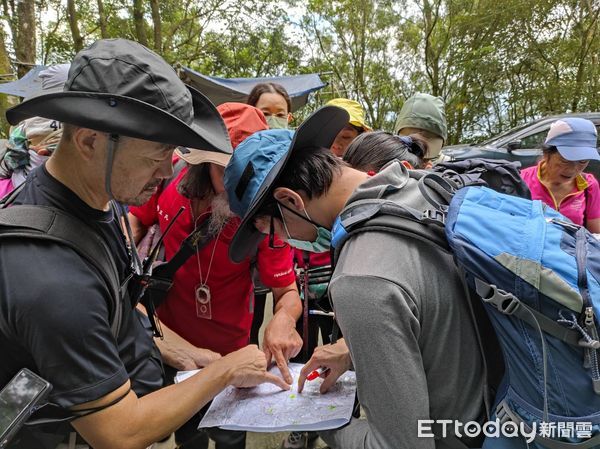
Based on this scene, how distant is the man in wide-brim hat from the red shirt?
65 centimetres

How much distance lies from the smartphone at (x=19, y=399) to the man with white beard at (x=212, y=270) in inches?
30.3

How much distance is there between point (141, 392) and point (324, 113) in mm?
1080

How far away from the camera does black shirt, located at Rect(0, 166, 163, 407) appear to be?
92 cm

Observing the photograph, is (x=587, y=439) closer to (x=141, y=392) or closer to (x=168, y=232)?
(x=141, y=392)

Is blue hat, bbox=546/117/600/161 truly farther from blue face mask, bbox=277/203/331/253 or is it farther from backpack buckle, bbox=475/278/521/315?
backpack buckle, bbox=475/278/521/315

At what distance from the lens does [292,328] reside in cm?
176

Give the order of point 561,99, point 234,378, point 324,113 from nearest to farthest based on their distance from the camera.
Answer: point 234,378
point 324,113
point 561,99

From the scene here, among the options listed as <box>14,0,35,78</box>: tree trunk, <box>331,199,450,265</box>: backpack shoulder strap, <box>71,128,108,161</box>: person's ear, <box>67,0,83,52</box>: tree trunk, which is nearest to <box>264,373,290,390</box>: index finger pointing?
<box>331,199,450,265</box>: backpack shoulder strap

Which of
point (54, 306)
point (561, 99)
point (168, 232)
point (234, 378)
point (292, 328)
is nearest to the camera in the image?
point (54, 306)

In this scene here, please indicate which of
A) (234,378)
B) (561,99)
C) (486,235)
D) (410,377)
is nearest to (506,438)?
(410,377)

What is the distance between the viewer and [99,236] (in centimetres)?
114

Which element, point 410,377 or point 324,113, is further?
point 324,113

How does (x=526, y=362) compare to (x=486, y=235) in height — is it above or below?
below

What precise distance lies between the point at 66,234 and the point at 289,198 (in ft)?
2.16
